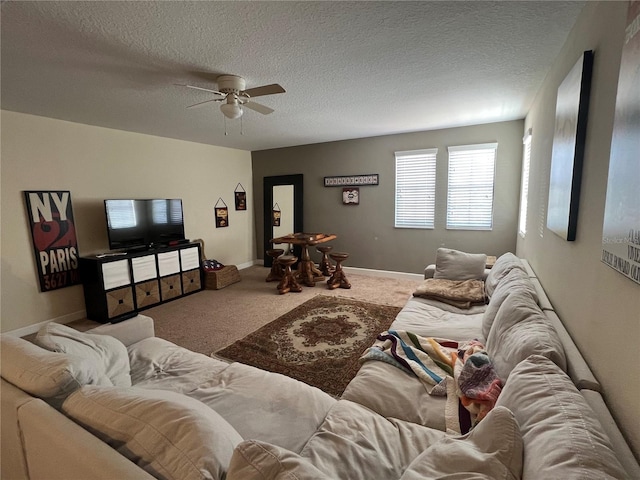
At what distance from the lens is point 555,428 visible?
833mm

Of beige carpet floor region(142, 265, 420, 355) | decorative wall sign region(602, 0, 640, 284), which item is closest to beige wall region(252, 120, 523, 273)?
beige carpet floor region(142, 265, 420, 355)

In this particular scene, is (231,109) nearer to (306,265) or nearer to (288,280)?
(288,280)

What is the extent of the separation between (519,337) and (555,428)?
68 cm

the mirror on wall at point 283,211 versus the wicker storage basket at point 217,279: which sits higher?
the mirror on wall at point 283,211

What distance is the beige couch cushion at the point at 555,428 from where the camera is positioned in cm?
70

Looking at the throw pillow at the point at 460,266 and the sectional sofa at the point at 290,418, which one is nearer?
the sectional sofa at the point at 290,418

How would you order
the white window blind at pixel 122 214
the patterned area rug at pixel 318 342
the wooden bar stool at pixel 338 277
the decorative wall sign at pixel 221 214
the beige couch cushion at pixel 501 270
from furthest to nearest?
the decorative wall sign at pixel 221 214
the wooden bar stool at pixel 338 277
the white window blind at pixel 122 214
the beige couch cushion at pixel 501 270
the patterned area rug at pixel 318 342

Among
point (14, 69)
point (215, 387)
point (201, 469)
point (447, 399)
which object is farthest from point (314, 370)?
point (14, 69)

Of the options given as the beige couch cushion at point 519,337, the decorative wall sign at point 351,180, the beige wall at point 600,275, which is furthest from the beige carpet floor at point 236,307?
the beige wall at point 600,275

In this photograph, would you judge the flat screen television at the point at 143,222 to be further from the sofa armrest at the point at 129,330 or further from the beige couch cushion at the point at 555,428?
the beige couch cushion at the point at 555,428

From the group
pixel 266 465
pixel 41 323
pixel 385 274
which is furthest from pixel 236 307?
pixel 266 465

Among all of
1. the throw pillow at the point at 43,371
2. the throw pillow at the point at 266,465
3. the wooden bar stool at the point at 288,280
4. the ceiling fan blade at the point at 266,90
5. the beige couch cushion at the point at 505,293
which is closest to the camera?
the throw pillow at the point at 266,465

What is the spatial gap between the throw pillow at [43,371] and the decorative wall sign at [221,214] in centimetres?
460

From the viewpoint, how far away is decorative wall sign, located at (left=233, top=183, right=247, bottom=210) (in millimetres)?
6171
